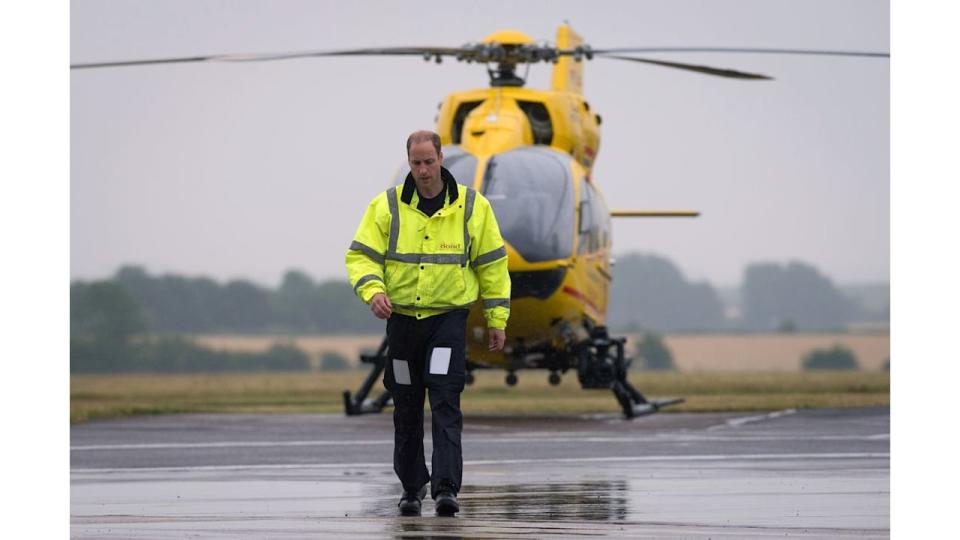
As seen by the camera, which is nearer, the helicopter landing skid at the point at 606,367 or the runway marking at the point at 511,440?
the runway marking at the point at 511,440

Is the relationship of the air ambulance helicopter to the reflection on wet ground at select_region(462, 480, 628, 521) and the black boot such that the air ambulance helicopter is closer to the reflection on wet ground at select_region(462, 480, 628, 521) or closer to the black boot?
the reflection on wet ground at select_region(462, 480, 628, 521)

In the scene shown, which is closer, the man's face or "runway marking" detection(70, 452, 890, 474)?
the man's face

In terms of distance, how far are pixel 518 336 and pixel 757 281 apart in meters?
61.5

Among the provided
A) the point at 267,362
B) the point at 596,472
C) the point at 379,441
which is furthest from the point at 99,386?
the point at 596,472

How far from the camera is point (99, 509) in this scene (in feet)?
30.0

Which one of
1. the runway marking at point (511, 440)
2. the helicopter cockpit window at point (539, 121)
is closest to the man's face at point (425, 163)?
the runway marking at point (511, 440)

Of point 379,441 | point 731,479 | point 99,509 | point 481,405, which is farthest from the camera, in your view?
point 481,405

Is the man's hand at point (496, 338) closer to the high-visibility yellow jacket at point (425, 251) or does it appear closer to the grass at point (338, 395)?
the high-visibility yellow jacket at point (425, 251)

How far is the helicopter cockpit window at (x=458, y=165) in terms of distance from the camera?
59.7ft

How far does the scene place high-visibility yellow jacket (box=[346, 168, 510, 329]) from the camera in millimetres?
8633

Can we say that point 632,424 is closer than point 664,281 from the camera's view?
Yes

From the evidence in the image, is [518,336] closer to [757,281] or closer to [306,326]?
[306,326]

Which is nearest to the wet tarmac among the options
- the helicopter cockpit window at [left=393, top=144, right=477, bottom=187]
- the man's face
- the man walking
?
the man walking

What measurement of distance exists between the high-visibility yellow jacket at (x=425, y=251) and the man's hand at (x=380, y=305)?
0.18 m
